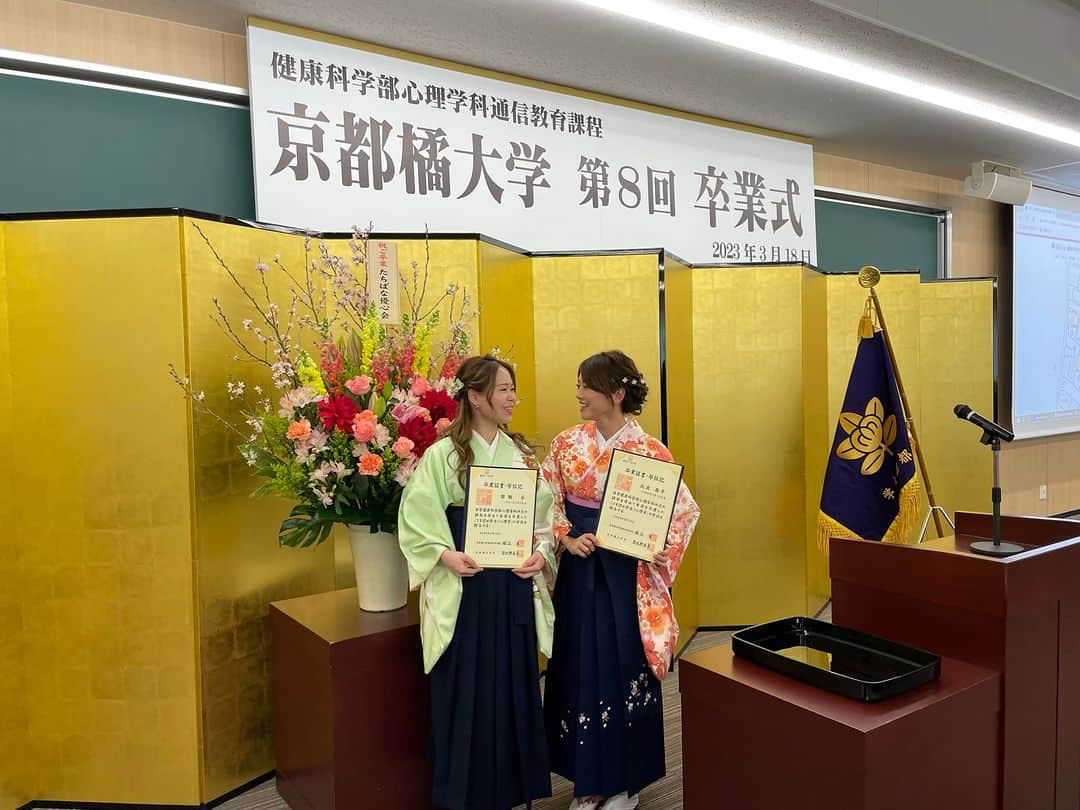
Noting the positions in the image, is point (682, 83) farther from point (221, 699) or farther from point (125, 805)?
point (125, 805)

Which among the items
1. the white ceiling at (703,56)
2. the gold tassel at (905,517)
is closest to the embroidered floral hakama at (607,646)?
the gold tassel at (905,517)

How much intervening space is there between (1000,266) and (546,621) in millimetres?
6503

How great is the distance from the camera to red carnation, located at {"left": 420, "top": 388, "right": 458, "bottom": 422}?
2342mm

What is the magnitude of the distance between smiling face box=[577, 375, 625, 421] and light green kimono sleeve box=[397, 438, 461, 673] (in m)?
0.48

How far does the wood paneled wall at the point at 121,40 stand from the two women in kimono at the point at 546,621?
2170mm

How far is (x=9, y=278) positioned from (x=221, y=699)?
1566 mm

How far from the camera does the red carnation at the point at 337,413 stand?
7.28 feet

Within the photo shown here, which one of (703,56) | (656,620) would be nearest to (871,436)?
(656,620)

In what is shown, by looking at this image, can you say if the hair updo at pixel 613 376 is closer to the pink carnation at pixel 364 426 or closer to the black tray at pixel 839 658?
the pink carnation at pixel 364 426

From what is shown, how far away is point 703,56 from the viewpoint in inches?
155

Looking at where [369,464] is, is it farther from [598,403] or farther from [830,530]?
[830,530]

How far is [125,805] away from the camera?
255 cm

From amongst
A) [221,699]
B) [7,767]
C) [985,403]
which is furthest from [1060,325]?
[7,767]

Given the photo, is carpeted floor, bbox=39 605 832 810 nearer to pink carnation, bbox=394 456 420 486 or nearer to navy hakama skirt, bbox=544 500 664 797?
navy hakama skirt, bbox=544 500 664 797
